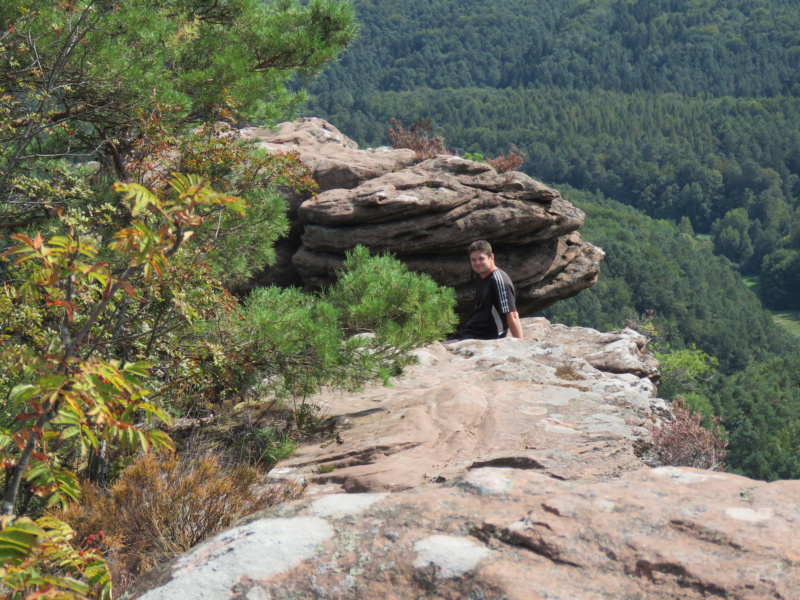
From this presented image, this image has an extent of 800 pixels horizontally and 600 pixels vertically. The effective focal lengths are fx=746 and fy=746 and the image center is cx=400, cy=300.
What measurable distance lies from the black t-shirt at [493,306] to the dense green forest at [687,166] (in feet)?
145

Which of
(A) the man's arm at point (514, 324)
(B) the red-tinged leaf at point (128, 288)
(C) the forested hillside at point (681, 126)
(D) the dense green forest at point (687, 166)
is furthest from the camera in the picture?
(C) the forested hillside at point (681, 126)

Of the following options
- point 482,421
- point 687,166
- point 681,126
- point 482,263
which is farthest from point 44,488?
point 681,126

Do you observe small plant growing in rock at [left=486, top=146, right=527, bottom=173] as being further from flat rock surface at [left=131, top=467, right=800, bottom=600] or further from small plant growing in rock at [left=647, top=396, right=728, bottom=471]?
flat rock surface at [left=131, top=467, right=800, bottom=600]

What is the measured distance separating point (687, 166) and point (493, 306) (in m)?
147

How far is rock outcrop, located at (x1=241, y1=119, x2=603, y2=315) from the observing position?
35.2 ft

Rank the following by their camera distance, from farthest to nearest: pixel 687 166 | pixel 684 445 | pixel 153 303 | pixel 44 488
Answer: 1. pixel 687 166
2. pixel 153 303
3. pixel 684 445
4. pixel 44 488

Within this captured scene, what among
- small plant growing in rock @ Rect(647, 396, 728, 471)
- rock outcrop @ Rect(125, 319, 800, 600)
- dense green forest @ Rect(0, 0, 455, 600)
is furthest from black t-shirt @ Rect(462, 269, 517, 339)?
rock outcrop @ Rect(125, 319, 800, 600)

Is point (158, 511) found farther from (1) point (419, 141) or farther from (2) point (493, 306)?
(1) point (419, 141)

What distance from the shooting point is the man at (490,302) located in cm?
712

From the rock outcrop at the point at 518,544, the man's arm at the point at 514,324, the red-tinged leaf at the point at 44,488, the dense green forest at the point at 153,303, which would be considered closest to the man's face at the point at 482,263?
the man's arm at the point at 514,324

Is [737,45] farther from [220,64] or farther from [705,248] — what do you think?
[220,64]

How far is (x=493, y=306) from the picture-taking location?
295 inches

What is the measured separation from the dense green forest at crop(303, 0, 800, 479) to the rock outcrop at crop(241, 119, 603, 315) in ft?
131

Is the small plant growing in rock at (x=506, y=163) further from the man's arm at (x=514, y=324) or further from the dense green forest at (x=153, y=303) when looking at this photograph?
the man's arm at (x=514, y=324)
